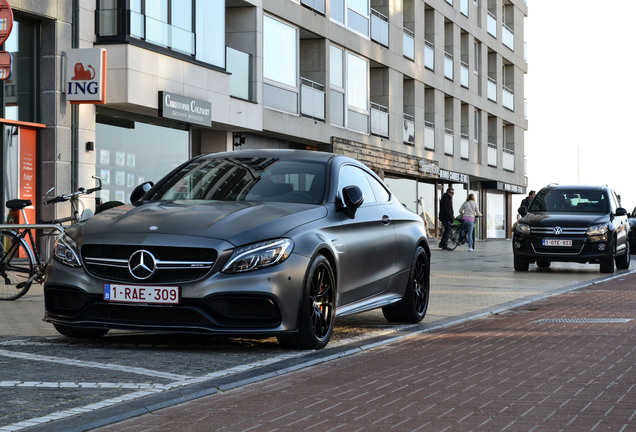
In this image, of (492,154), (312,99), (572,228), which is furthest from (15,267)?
(492,154)

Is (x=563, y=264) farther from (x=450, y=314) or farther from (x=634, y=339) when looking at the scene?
(x=634, y=339)

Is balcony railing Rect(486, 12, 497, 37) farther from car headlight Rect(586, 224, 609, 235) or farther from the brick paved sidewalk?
the brick paved sidewalk

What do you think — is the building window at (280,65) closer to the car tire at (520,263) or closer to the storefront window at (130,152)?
the storefront window at (130,152)

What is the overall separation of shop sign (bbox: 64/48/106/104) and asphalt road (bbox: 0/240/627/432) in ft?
24.3

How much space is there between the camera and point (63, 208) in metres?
19.6

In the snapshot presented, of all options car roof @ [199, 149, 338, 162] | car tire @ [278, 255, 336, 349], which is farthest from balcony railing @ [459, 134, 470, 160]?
car tire @ [278, 255, 336, 349]

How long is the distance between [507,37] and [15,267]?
147ft

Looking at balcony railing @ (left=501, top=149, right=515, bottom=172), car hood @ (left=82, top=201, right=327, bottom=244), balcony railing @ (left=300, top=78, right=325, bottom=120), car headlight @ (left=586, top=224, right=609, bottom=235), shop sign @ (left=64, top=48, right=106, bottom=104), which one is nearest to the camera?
car hood @ (left=82, top=201, right=327, bottom=244)

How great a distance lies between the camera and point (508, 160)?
53781 mm

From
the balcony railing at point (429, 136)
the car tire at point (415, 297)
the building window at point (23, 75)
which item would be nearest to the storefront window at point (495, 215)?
the balcony railing at point (429, 136)

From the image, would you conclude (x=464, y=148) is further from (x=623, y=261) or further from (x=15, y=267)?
(x=15, y=267)

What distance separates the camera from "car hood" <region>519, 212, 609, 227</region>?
20.0 metres

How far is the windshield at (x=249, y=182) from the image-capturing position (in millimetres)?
8672

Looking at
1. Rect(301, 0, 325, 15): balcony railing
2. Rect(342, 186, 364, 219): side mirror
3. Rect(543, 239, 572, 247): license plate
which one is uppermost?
Rect(301, 0, 325, 15): balcony railing
